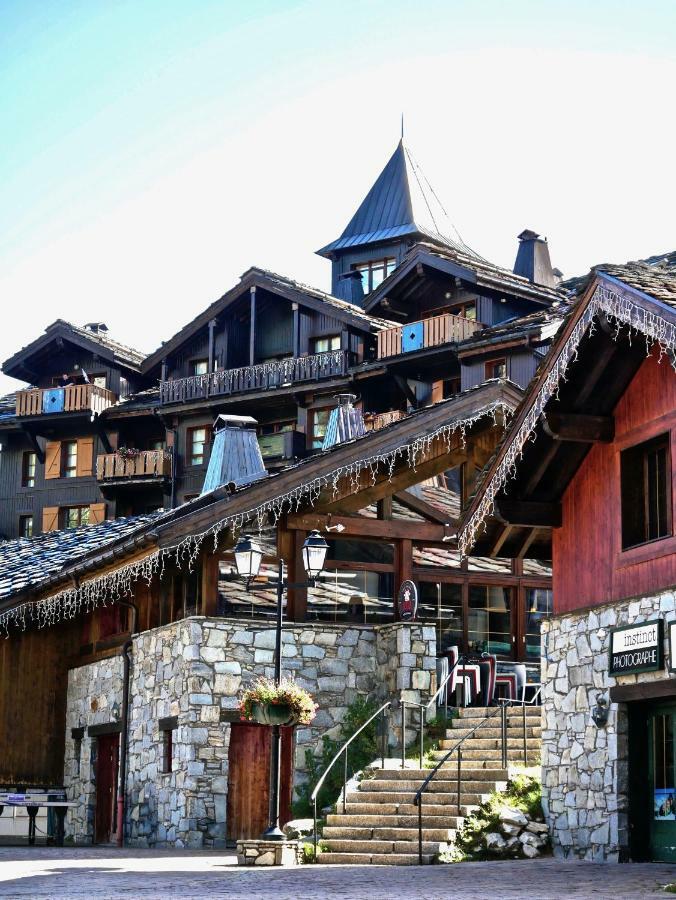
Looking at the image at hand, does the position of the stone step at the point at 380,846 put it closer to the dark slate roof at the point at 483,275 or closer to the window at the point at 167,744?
the window at the point at 167,744

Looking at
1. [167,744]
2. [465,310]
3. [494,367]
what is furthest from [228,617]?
[465,310]

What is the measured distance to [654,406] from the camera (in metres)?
15.5

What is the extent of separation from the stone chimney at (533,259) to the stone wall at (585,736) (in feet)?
111

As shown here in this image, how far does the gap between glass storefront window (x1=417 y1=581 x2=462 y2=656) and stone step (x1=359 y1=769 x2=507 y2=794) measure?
580cm

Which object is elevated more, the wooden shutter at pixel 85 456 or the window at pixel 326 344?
the window at pixel 326 344

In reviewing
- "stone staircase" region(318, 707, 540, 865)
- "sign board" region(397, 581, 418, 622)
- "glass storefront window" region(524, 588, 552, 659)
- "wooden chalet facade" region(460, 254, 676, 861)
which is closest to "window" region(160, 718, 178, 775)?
"sign board" region(397, 581, 418, 622)

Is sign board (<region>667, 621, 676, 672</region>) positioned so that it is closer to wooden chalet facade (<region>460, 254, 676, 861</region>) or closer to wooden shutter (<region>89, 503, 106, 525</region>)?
wooden chalet facade (<region>460, 254, 676, 861</region>)

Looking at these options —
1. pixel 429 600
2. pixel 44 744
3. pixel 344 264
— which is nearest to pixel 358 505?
pixel 429 600

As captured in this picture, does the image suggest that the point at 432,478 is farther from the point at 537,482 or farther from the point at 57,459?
the point at 57,459

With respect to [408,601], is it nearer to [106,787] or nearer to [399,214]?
[106,787]

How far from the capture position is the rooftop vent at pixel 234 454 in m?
28.4

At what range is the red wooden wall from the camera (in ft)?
49.8

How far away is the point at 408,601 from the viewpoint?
2219cm

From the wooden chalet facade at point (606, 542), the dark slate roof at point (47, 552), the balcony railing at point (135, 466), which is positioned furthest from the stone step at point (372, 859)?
the balcony railing at point (135, 466)
